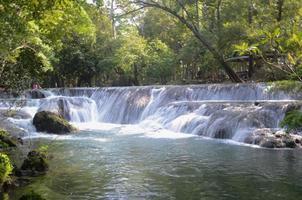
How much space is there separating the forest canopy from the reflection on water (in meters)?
2.55

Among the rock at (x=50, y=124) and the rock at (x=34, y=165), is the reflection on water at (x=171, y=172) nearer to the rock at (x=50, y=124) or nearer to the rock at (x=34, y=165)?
the rock at (x=34, y=165)

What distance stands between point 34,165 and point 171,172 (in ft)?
11.5

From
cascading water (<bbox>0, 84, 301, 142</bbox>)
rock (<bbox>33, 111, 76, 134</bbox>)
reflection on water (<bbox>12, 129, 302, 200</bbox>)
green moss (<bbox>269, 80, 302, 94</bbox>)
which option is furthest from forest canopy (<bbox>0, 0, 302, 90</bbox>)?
reflection on water (<bbox>12, 129, 302, 200</bbox>)

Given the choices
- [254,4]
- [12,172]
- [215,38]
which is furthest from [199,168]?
[254,4]

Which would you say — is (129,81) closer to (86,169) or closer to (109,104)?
(109,104)

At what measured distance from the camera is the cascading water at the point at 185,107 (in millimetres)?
17250

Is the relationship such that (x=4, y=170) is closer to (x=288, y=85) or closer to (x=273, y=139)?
(x=288, y=85)

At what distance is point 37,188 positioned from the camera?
31.9ft

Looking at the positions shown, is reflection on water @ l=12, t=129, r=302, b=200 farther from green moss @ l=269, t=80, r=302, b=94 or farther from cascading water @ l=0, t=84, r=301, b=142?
green moss @ l=269, t=80, r=302, b=94

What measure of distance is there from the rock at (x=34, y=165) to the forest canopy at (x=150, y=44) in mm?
2056

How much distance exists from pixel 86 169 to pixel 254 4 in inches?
701

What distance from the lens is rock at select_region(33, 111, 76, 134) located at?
67.7ft

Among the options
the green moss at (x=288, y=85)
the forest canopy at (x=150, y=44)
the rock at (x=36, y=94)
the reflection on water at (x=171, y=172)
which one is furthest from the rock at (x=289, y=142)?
the rock at (x=36, y=94)

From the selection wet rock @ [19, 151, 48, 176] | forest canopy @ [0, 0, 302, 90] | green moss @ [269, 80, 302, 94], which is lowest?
wet rock @ [19, 151, 48, 176]
